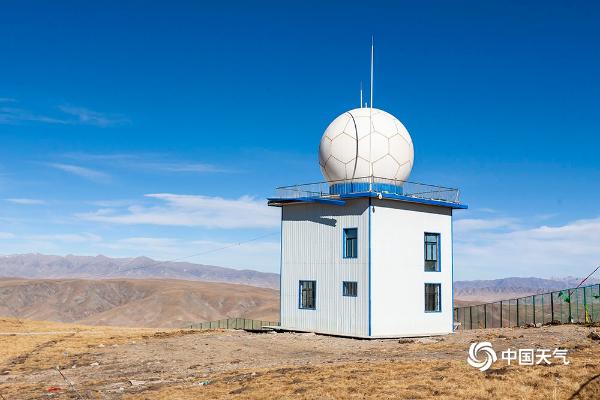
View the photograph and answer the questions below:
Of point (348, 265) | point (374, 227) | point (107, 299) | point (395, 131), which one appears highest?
point (395, 131)

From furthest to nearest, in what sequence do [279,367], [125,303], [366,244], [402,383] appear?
[125,303], [366,244], [279,367], [402,383]

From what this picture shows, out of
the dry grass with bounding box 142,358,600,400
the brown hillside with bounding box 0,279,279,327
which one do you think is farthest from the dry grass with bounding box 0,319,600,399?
the brown hillside with bounding box 0,279,279,327

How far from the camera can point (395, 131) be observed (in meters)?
32.6

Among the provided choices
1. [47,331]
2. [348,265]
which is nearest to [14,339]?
[47,331]

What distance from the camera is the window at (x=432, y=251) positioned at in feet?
105

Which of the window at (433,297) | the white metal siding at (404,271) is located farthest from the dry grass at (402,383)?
the window at (433,297)

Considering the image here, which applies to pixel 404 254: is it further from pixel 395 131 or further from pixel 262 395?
pixel 262 395

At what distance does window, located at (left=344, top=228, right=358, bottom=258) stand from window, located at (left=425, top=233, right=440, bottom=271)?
4.37 metres

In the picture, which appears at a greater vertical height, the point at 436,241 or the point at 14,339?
the point at 436,241

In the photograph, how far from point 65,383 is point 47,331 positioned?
18630 mm

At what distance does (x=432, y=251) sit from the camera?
32.4 m

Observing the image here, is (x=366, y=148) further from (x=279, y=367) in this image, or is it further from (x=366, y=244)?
(x=279, y=367)

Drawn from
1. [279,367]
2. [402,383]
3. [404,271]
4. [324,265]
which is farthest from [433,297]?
[402,383]

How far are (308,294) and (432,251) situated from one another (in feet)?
22.5
